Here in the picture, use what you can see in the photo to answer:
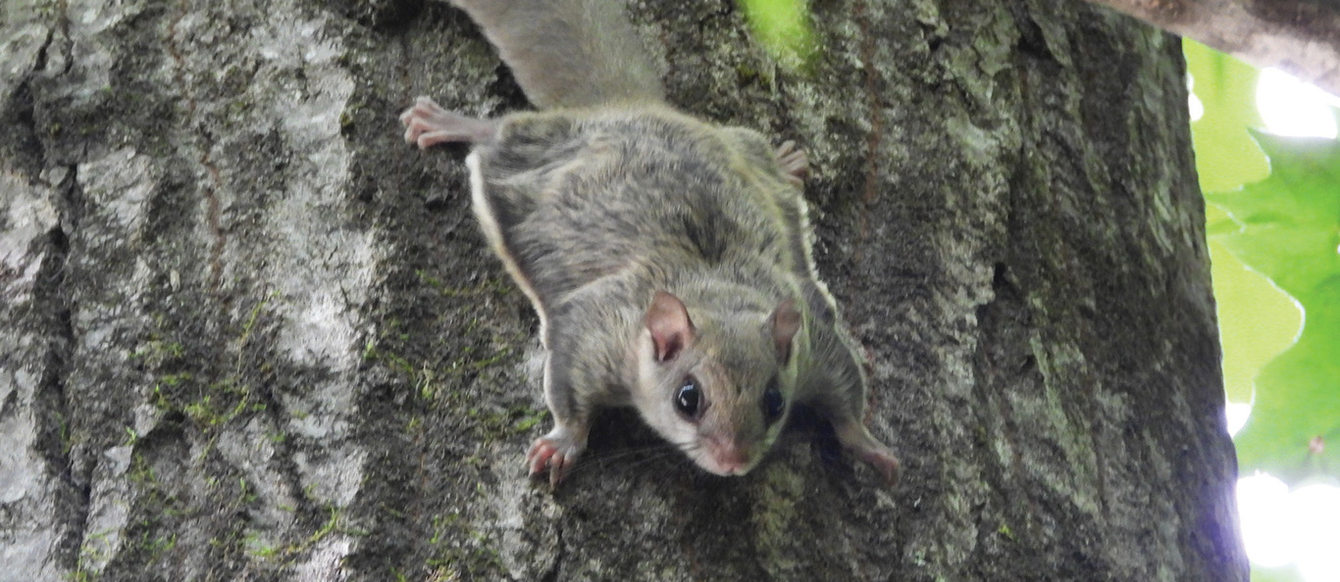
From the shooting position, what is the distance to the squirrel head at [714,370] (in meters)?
2.62

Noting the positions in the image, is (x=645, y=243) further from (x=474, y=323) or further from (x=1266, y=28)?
(x=1266, y=28)

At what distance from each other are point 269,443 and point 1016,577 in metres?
1.48

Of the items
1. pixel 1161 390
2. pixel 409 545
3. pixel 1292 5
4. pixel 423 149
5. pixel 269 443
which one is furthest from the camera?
pixel 1161 390

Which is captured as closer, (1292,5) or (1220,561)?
(1292,5)

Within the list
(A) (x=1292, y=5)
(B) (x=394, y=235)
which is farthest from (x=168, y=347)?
(A) (x=1292, y=5)

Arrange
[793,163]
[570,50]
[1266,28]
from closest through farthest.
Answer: [1266,28]
[793,163]
[570,50]

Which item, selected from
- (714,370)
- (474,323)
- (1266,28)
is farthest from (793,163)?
(1266,28)

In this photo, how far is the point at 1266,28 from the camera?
203 cm

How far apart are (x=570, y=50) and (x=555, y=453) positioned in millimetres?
1398

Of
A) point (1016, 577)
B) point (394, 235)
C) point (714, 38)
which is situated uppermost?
point (714, 38)

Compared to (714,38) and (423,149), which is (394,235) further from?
(714,38)

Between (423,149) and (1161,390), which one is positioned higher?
(423,149)

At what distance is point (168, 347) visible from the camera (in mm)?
2434

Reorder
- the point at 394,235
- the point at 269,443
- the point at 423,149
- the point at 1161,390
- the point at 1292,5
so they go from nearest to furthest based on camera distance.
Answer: the point at 1292,5
the point at 269,443
the point at 394,235
the point at 423,149
the point at 1161,390
